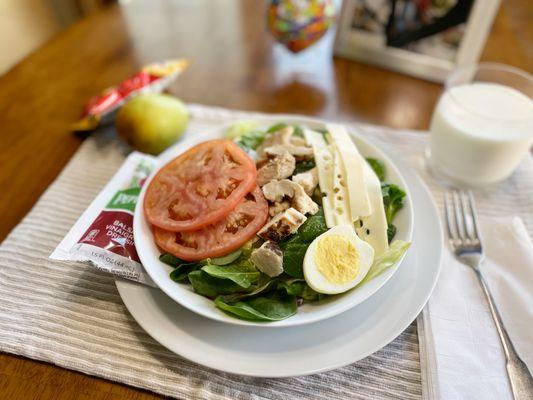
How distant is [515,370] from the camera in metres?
1.11

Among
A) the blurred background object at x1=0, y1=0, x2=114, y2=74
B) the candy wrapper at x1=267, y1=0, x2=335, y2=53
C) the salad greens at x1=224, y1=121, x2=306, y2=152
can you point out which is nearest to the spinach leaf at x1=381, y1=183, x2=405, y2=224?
the salad greens at x1=224, y1=121, x2=306, y2=152

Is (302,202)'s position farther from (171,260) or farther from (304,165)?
(171,260)

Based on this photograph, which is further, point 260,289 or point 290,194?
point 290,194

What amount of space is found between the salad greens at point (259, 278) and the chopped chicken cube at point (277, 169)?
0.19m

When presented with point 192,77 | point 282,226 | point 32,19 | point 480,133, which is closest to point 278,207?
point 282,226

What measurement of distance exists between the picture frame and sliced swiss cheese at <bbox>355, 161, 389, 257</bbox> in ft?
4.56

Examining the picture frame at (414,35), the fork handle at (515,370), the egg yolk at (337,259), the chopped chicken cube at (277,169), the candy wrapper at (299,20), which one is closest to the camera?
the fork handle at (515,370)

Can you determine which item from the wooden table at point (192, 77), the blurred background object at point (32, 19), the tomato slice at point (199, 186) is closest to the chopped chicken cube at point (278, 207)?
the tomato slice at point (199, 186)

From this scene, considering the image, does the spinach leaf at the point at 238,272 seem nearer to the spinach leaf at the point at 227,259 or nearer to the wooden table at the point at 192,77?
the spinach leaf at the point at 227,259

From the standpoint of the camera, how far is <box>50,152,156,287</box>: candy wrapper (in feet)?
4.07

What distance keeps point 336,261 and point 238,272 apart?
304 millimetres

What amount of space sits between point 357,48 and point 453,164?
1166 millimetres

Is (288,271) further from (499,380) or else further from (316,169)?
(499,380)

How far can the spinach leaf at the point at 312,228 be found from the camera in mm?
1271
